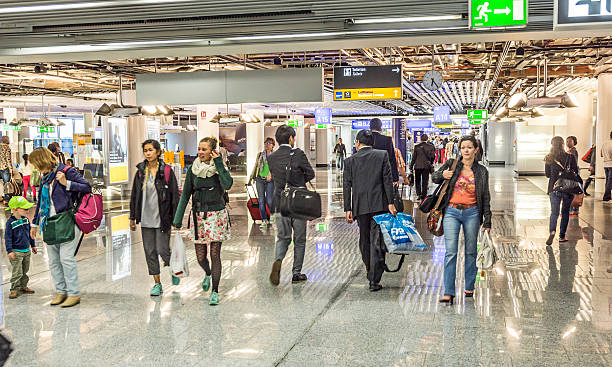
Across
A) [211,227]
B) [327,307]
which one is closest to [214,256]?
[211,227]

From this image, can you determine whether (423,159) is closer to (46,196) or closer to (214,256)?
(214,256)

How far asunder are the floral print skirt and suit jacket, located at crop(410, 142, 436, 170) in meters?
10.3

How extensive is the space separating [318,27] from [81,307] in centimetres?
435

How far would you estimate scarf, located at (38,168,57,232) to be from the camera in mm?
6125

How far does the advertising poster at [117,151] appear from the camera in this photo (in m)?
19.1

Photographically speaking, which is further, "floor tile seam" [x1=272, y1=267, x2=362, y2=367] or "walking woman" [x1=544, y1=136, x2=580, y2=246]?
"walking woman" [x1=544, y1=136, x2=580, y2=246]

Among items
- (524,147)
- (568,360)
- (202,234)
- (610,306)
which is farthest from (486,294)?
(524,147)

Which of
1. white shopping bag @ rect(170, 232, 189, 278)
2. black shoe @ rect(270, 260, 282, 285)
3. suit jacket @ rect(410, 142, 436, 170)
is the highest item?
suit jacket @ rect(410, 142, 436, 170)

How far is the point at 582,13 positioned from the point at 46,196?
5464 mm

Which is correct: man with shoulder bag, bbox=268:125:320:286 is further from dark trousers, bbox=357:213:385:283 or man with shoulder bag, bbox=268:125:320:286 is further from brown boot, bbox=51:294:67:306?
brown boot, bbox=51:294:67:306

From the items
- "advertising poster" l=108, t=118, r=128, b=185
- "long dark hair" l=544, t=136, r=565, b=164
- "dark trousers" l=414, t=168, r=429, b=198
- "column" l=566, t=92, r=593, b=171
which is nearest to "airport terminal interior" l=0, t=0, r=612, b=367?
"long dark hair" l=544, t=136, r=565, b=164

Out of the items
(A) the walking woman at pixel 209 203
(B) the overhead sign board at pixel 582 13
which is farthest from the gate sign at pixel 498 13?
(A) the walking woman at pixel 209 203

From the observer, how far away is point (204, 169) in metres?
6.04

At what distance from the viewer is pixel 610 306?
5.81 metres
